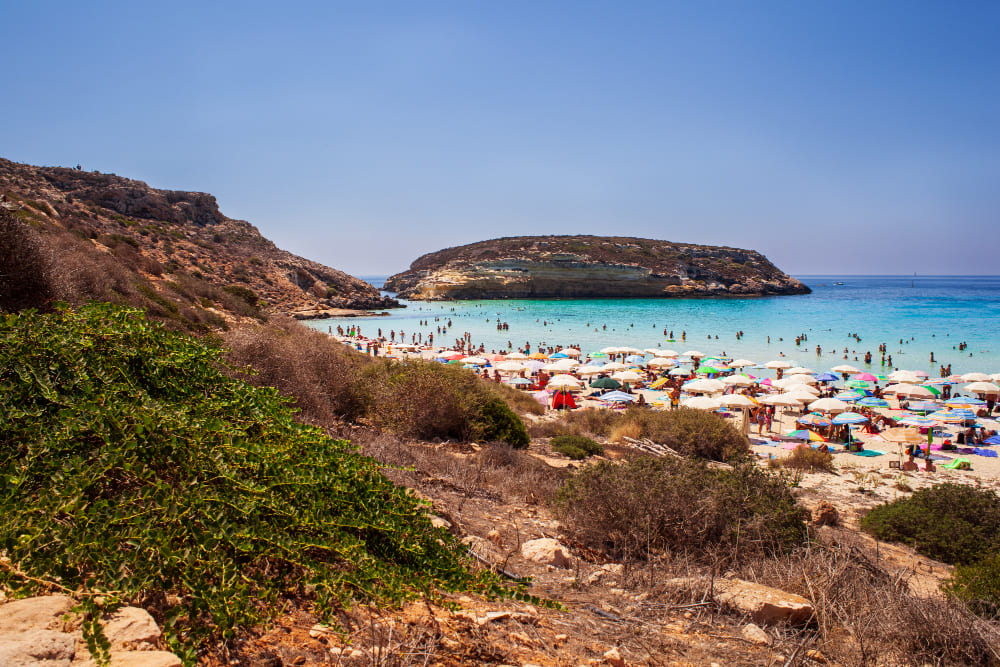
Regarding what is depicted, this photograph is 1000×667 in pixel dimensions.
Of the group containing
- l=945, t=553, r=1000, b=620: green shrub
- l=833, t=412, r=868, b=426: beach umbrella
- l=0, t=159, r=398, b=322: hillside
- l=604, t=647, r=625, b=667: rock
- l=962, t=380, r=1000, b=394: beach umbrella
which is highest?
l=0, t=159, r=398, b=322: hillside

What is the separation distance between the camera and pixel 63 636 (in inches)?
Answer: 68.4

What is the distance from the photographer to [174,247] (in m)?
46.4

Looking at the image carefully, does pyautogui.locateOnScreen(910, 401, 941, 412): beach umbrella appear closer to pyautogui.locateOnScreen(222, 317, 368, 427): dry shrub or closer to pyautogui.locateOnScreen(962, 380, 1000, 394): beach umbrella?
pyautogui.locateOnScreen(962, 380, 1000, 394): beach umbrella

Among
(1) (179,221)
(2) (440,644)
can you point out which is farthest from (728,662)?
(1) (179,221)

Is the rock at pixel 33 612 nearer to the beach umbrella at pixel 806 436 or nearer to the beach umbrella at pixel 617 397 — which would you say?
the beach umbrella at pixel 806 436

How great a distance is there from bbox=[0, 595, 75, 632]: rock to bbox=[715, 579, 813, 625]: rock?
12.1ft

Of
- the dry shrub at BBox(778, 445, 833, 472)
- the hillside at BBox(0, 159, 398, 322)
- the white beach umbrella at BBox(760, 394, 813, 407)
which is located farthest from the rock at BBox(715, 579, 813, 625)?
the white beach umbrella at BBox(760, 394, 813, 407)

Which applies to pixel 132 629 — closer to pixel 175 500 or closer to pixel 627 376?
pixel 175 500

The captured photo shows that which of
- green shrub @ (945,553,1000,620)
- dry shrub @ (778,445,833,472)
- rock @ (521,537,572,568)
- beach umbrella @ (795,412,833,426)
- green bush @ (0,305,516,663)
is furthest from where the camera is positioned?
beach umbrella @ (795,412,833,426)

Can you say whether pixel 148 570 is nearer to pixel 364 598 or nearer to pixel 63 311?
pixel 364 598

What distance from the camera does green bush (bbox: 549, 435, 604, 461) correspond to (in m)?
10.9

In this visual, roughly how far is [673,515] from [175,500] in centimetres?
473

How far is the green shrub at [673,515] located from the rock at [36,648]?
4.33 m

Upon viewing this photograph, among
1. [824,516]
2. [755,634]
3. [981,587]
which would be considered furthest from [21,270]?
[824,516]
